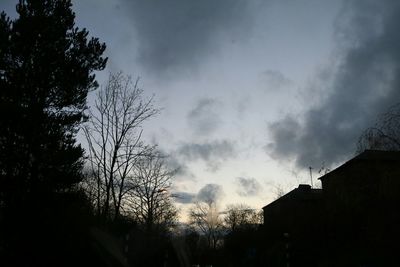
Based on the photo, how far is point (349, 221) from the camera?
21703mm

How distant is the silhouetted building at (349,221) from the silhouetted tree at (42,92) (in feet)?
36.3

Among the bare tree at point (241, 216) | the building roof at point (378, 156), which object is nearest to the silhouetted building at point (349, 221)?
the building roof at point (378, 156)

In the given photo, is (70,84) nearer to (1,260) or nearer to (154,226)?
(1,260)

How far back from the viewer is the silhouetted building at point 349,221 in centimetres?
1798

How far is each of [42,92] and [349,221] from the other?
16215 mm

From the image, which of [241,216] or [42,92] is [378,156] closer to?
[42,92]

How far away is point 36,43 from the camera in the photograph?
70.1ft

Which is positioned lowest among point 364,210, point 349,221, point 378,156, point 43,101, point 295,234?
point 295,234

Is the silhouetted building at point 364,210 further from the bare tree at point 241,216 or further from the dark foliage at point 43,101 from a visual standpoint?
the bare tree at point 241,216

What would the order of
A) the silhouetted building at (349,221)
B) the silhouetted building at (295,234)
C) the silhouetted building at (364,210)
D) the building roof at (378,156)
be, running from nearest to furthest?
the silhouetted building at (364,210), the silhouetted building at (349,221), the building roof at (378,156), the silhouetted building at (295,234)

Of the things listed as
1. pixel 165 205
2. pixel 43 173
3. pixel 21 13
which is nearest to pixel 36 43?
pixel 21 13

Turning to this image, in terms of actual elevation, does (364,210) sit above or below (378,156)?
below

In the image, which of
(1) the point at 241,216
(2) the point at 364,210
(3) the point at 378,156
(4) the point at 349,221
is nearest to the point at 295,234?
(4) the point at 349,221

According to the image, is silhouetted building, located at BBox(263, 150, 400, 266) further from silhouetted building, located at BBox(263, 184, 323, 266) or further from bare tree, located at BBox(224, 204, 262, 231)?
bare tree, located at BBox(224, 204, 262, 231)
